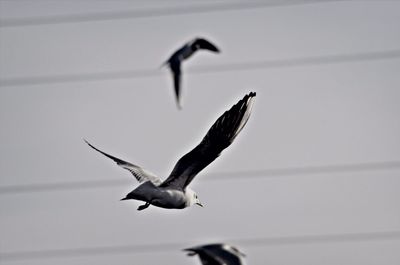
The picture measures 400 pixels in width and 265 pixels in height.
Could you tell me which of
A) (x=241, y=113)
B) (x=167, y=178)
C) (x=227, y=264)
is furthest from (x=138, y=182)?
(x=227, y=264)

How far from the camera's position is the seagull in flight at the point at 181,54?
1103 cm

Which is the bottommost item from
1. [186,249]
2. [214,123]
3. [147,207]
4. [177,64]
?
[186,249]

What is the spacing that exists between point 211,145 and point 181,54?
57.6 inches

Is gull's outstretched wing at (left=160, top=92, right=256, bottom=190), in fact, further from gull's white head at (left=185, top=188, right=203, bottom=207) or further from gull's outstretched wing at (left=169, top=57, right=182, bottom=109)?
gull's outstretched wing at (left=169, top=57, right=182, bottom=109)

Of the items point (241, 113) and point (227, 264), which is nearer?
point (227, 264)

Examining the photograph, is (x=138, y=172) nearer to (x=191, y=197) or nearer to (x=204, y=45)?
(x=191, y=197)

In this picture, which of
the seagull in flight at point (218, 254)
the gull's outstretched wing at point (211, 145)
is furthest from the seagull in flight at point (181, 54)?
the seagull in flight at point (218, 254)

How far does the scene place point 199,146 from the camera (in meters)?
9.99

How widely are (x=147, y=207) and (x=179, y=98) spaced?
5.09 ft

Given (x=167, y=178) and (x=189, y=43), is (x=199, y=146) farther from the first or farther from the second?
(x=189, y=43)

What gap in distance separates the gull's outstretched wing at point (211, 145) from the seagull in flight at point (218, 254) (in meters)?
1.15

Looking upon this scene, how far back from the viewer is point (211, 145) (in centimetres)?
995

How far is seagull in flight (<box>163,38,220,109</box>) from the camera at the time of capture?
11031 mm

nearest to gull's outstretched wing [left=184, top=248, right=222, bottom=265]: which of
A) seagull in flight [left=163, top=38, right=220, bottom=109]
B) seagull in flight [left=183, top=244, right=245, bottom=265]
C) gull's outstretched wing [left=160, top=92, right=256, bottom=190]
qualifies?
seagull in flight [left=183, top=244, right=245, bottom=265]
